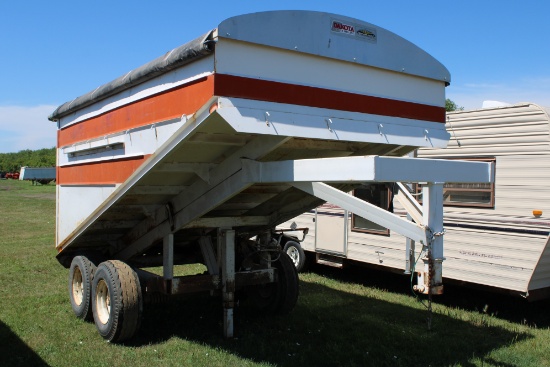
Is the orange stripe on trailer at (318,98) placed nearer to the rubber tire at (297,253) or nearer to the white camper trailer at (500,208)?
the white camper trailer at (500,208)

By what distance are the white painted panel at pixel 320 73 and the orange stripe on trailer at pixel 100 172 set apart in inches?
51.7

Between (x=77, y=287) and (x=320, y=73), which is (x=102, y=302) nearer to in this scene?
(x=77, y=287)

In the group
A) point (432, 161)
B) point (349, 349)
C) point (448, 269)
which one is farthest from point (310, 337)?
point (432, 161)

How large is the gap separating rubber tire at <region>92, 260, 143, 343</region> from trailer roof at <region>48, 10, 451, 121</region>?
1767 millimetres

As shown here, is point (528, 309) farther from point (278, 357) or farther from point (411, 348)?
point (278, 357)

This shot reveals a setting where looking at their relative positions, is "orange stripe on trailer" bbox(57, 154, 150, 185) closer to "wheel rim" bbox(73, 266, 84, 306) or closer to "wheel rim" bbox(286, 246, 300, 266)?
"wheel rim" bbox(73, 266, 84, 306)

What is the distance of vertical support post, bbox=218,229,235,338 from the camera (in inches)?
228

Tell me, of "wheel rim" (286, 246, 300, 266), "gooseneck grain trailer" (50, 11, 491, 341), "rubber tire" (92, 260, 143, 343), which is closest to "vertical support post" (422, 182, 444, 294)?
"gooseneck grain trailer" (50, 11, 491, 341)

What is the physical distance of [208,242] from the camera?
20.1 feet

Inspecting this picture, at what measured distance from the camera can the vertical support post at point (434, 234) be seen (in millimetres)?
3947

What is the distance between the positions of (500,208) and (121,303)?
4.44m

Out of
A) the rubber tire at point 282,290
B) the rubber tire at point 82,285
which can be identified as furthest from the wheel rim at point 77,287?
the rubber tire at point 282,290

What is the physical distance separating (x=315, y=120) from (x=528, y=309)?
4597mm

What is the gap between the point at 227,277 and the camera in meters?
5.81
